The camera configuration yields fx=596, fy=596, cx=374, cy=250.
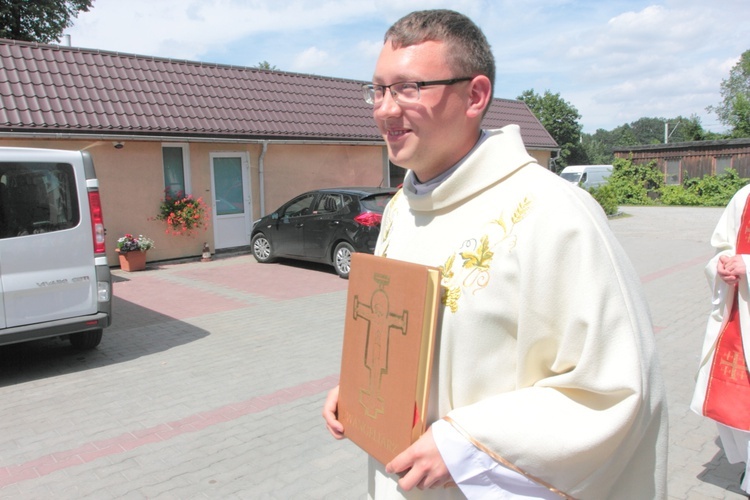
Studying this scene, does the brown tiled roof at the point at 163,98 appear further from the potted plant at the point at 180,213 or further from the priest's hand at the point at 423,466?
the priest's hand at the point at 423,466

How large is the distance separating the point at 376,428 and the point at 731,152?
1388 inches

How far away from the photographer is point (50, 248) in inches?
230

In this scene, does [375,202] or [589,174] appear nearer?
[375,202]

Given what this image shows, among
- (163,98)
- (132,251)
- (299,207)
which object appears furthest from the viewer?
(163,98)

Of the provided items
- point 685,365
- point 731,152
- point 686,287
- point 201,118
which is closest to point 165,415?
point 685,365

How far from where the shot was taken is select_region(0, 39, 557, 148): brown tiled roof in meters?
11.4

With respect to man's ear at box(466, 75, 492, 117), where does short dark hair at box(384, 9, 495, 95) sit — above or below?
above

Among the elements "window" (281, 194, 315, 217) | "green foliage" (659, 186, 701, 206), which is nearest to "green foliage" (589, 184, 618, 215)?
"green foliage" (659, 186, 701, 206)

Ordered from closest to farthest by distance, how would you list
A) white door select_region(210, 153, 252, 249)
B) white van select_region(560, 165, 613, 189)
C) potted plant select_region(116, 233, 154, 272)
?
potted plant select_region(116, 233, 154, 272), white door select_region(210, 153, 252, 249), white van select_region(560, 165, 613, 189)

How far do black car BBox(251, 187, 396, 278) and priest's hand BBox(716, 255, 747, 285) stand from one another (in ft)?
22.7

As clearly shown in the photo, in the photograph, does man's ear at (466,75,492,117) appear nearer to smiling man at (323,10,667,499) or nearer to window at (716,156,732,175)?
smiling man at (323,10,667,499)

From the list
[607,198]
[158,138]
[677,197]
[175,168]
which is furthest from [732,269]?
[677,197]

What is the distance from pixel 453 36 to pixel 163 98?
13040 mm

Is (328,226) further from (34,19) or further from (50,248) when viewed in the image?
(34,19)
